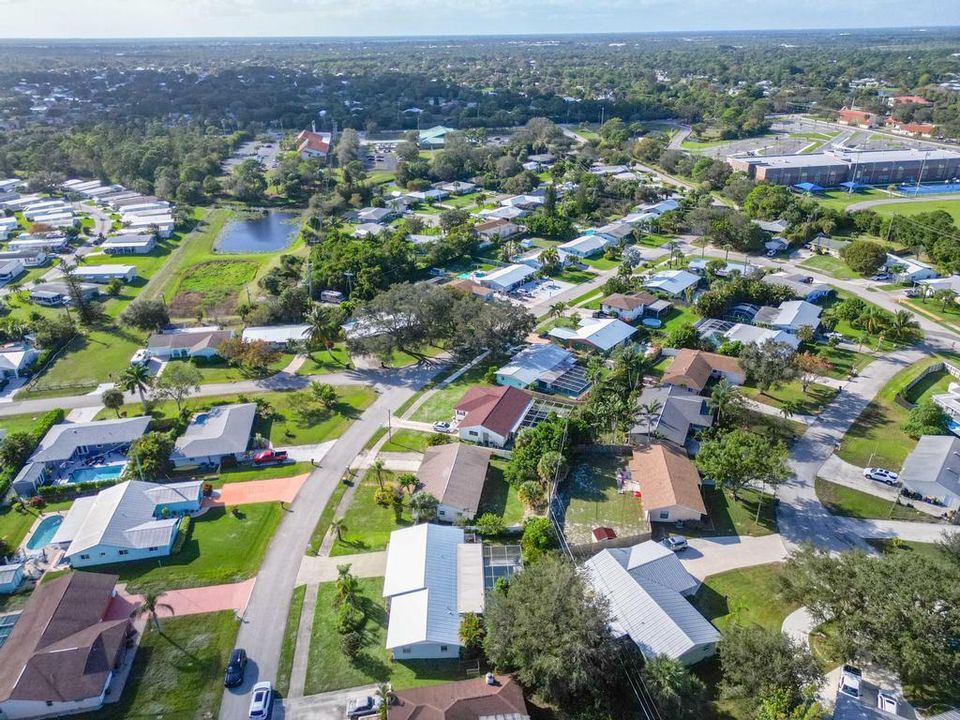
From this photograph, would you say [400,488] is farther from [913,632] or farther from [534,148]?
[534,148]

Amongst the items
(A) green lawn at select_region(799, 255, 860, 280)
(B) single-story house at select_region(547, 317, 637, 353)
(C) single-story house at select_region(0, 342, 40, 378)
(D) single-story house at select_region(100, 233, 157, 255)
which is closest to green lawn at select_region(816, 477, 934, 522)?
(B) single-story house at select_region(547, 317, 637, 353)

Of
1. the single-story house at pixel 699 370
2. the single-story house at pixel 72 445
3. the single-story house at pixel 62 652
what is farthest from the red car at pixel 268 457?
the single-story house at pixel 699 370

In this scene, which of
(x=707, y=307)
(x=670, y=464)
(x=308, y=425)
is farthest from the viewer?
(x=707, y=307)

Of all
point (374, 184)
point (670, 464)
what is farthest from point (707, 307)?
point (374, 184)

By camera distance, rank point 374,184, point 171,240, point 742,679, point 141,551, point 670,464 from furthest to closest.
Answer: point 374,184 < point 171,240 < point 670,464 < point 141,551 < point 742,679

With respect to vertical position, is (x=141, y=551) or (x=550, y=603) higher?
(x=550, y=603)

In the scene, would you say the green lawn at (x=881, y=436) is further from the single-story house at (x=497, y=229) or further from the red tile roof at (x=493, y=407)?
the single-story house at (x=497, y=229)

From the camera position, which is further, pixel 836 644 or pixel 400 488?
pixel 400 488

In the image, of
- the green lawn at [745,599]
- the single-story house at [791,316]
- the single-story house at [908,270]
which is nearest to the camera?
the green lawn at [745,599]
